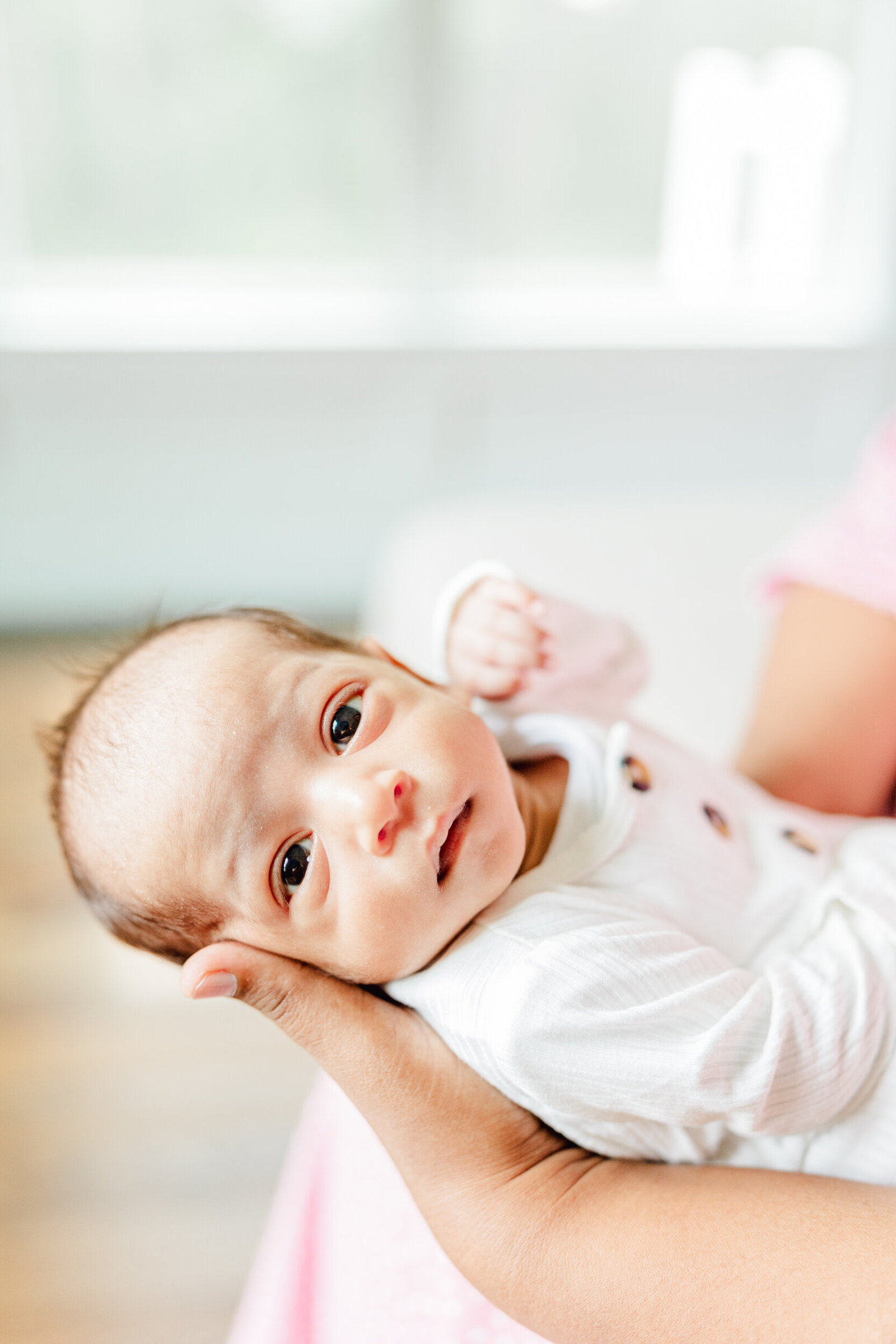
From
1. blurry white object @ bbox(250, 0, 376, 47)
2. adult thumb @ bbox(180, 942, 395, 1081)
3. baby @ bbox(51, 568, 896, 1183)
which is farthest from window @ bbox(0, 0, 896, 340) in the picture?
adult thumb @ bbox(180, 942, 395, 1081)

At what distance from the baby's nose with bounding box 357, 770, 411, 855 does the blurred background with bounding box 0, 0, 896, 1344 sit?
177cm

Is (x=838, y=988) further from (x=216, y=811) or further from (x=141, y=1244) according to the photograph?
(x=141, y=1244)

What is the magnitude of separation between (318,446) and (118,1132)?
5.77 ft

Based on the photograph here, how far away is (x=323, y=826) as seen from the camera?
71cm

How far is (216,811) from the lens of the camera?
0.70m

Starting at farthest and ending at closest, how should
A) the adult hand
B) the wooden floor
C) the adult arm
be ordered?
the wooden floor → the adult arm → the adult hand

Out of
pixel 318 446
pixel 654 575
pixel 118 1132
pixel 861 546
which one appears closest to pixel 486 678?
pixel 861 546

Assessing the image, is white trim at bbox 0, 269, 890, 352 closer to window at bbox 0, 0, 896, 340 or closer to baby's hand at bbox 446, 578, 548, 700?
window at bbox 0, 0, 896, 340

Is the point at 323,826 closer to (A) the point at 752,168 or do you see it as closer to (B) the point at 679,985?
(B) the point at 679,985

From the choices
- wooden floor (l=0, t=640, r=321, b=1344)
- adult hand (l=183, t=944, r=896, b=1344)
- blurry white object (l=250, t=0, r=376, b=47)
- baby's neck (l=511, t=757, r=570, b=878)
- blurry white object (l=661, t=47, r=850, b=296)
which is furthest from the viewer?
blurry white object (l=661, t=47, r=850, b=296)

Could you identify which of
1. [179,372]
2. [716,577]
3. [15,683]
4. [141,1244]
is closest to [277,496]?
[179,372]

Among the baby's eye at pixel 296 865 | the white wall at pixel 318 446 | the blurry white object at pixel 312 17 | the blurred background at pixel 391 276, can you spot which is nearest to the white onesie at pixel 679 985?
the baby's eye at pixel 296 865

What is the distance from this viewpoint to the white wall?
2652mm

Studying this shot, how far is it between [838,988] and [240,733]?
1.40 ft
